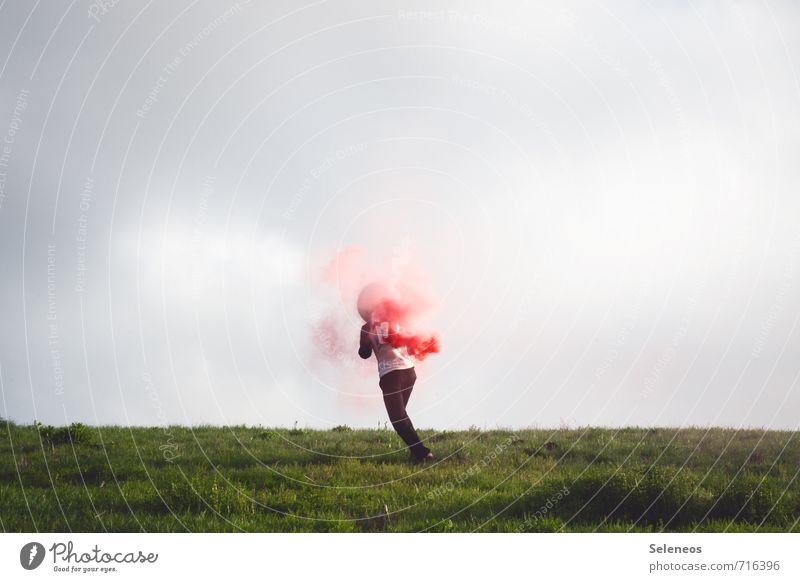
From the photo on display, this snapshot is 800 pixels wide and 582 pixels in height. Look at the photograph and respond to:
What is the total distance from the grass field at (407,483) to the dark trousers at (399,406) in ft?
1.52

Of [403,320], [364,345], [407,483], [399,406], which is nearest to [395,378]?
[399,406]

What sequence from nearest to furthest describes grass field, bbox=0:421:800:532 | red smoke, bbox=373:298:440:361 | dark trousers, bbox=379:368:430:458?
1. grass field, bbox=0:421:800:532
2. dark trousers, bbox=379:368:430:458
3. red smoke, bbox=373:298:440:361

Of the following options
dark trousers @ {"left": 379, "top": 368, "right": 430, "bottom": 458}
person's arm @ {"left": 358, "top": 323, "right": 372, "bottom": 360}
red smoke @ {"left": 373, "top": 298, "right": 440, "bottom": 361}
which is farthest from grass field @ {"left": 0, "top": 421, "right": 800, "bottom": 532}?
red smoke @ {"left": 373, "top": 298, "right": 440, "bottom": 361}

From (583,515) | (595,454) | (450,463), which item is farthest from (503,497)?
(595,454)

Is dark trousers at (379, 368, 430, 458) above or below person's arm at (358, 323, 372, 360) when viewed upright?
below

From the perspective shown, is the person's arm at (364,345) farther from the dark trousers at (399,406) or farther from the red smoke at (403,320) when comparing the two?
the dark trousers at (399,406)

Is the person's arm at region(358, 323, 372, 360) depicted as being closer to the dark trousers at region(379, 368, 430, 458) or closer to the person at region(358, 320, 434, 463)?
the person at region(358, 320, 434, 463)

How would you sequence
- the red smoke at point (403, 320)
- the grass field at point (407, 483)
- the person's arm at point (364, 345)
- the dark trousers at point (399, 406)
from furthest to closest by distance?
the person's arm at point (364, 345), the red smoke at point (403, 320), the dark trousers at point (399, 406), the grass field at point (407, 483)

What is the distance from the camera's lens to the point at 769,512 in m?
9.74

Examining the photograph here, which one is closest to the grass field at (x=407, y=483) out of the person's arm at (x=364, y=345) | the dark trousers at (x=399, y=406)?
the dark trousers at (x=399, y=406)

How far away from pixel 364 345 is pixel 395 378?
918 millimetres

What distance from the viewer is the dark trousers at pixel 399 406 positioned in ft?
41.3

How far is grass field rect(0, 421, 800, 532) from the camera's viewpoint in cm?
962
